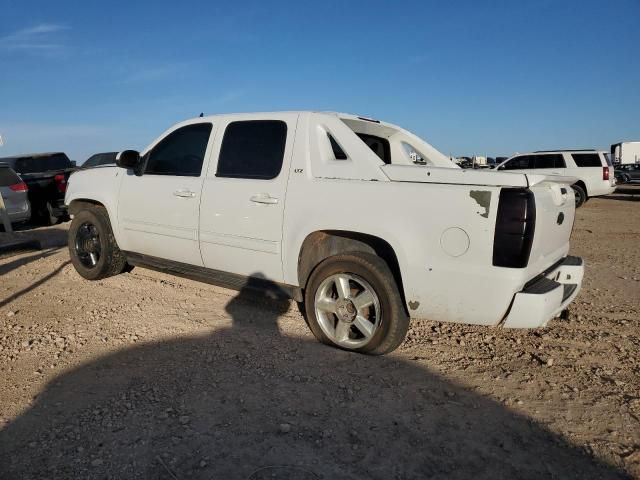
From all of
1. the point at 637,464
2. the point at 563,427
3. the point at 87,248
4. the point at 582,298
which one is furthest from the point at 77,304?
the point at 582,298

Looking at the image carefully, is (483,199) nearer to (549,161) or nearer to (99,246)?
(99,246)

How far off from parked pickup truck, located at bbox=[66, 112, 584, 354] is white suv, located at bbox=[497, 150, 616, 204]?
12268mm

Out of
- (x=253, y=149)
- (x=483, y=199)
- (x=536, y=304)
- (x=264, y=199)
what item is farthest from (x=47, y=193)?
(x=536, y=304)

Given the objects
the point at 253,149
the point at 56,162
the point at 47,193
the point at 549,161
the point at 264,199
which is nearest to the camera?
the point at 264,199

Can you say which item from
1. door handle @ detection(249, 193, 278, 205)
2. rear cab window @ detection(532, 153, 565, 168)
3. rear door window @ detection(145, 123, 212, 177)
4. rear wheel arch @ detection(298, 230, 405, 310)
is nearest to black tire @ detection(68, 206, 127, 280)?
rear door window @ detection(145, 123, 212, 177)

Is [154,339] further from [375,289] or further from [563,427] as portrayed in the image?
[563,427]

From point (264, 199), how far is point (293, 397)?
155 cm

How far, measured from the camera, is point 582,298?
→ 15.4 ft

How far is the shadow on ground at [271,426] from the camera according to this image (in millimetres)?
2180

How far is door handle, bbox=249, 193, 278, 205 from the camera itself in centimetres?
355

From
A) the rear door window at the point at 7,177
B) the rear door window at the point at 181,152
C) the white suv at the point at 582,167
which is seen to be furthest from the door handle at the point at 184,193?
the white suv at the point at 582,167

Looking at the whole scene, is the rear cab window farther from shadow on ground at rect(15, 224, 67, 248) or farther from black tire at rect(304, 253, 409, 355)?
shadow on ground at rect(15, 224, 67, 248)

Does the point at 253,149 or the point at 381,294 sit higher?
the point at 253,149

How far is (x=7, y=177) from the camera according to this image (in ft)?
30.2
